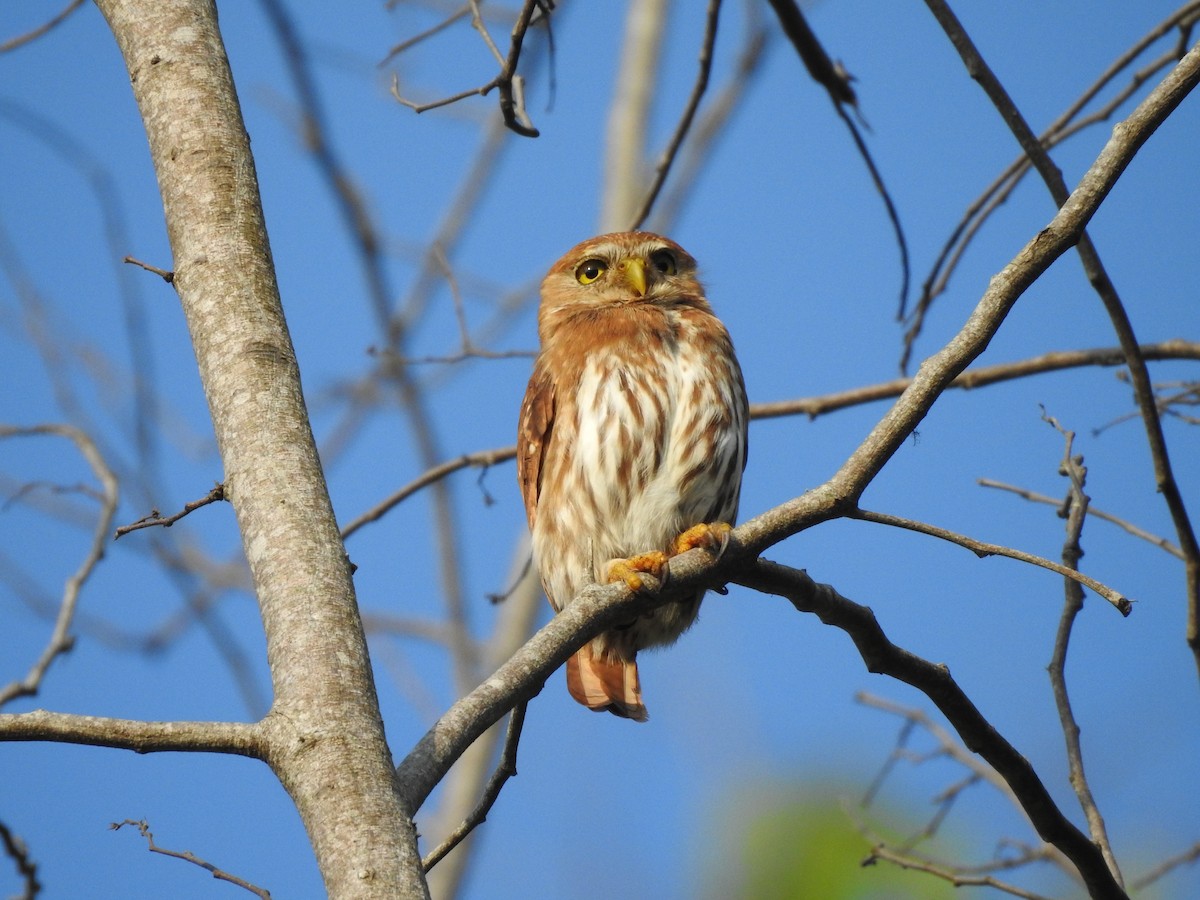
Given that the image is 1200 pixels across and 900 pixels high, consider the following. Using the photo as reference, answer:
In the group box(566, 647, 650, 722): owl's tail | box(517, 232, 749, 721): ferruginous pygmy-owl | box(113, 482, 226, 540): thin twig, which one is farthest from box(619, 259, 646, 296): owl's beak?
box(113, 482, 226, 540): thin twig

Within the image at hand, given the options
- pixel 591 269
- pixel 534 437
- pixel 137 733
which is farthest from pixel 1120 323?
pixel 137 733

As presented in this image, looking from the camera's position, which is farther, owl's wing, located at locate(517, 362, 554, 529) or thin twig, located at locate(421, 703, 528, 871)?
owl's wing, located at locate(517, 362, 554, 529)

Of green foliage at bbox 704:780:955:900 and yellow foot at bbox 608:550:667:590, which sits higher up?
green foliage at bbox 704:780:955:900

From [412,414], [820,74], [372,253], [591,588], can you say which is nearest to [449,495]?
[412,414]

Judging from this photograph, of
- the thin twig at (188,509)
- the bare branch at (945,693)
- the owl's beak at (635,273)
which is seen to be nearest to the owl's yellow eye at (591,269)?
the owl's beak at (635,273)

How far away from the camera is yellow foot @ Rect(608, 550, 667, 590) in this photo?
317 cm

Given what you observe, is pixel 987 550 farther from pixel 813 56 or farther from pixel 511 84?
pixel 813 56

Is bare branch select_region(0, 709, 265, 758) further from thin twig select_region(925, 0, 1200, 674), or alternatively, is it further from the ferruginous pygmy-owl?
thin twig select_region(925, 0, 1200, 674)

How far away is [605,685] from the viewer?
4.45 m

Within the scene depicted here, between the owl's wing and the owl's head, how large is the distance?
0.65 metres

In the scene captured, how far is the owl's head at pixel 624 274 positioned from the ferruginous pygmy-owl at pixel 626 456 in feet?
0.89

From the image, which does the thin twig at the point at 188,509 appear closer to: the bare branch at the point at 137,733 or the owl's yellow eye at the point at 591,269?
the bare branch at the point at 137,733

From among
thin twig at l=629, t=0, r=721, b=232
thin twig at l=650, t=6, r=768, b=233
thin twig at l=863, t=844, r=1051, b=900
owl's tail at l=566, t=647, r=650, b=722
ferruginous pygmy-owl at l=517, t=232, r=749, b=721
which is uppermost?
thin twig at l=650, t=6, r=768, b=233

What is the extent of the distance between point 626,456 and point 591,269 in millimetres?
1329
